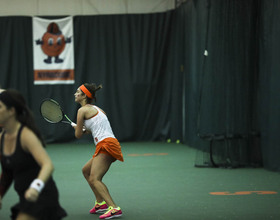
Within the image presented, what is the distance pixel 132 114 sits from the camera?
14.8m

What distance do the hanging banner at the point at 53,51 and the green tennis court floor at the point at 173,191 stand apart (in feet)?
12.9

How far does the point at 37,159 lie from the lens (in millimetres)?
3236

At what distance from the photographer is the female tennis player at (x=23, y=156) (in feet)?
11.0

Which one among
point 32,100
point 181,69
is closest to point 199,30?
point 181,69

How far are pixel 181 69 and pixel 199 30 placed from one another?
6.74 feet

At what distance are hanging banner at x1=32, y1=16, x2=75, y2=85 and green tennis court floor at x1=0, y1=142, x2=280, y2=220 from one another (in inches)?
155

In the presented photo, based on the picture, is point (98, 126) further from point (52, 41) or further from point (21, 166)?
point (52, 41)

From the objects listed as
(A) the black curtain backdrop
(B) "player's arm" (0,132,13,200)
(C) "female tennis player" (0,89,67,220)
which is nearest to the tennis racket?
(B) "player's arm" (0,132,13,200)

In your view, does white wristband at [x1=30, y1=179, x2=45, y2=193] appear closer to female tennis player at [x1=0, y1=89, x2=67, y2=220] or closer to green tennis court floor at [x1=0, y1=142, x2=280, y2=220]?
female tennis player at [x1=0, y1=89, x2=67, y2=220]

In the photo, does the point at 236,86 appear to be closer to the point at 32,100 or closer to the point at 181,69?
the point at 181,69

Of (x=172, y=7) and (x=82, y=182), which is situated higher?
(x=172, y=7)

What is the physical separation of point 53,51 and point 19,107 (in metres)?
11.2

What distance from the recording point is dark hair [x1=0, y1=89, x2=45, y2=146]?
11.2 ft

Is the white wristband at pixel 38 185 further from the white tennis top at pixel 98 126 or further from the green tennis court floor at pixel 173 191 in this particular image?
the green tennis court floor at pixel 173 191
